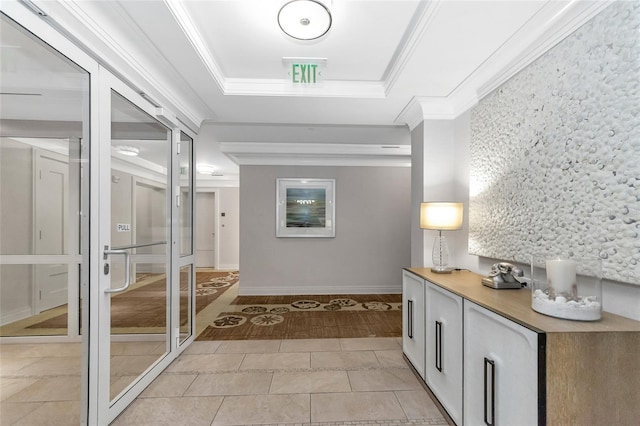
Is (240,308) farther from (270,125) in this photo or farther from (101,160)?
(101,160)

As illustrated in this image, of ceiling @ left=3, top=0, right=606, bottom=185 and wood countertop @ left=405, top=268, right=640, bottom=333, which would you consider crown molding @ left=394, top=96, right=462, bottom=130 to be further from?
wood countertop @ left=405, top=268, right=640, bottom=333

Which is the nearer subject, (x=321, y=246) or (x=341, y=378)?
(x=341, y=378)

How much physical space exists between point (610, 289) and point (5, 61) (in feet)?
11.9

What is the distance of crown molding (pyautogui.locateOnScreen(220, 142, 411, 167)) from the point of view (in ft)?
15.6

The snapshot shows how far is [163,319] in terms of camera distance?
2.73 metres

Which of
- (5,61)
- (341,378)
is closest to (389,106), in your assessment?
(341,378)

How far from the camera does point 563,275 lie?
1.38 m

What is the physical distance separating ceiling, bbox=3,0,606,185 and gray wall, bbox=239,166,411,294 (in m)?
1.93

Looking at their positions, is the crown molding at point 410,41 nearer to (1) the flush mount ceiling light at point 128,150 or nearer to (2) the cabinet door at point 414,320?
(2) the cabinet door at point 414,320

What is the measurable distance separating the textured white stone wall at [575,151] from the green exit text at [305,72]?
1.47m

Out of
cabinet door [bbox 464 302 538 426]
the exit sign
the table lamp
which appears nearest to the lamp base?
the table lamp

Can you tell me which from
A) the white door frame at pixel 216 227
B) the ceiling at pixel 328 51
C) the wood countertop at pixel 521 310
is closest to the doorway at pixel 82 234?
the ceiling at pixel 328 51

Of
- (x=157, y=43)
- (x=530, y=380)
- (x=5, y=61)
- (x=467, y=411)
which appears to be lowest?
(x=467, y=411)

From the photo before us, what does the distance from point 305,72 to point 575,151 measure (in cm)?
197
